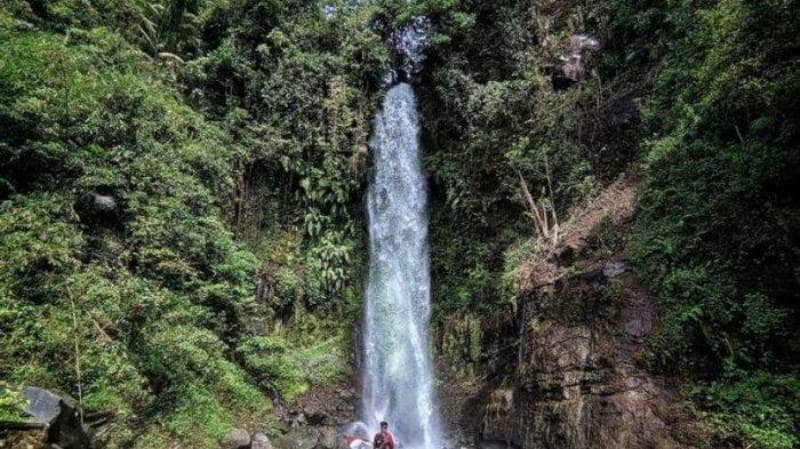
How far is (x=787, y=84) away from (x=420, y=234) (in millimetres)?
11760

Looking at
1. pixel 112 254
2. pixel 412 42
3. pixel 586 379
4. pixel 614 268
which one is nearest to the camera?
pixel 586 379

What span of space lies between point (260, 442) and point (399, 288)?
24.2ft

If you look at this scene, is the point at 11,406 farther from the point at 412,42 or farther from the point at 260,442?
the point at 412,42

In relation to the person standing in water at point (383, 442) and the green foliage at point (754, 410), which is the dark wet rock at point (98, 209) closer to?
the person standing in water at point (383, 442)

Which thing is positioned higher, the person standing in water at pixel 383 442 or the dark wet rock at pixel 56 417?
the dark wet rock at pixel 56 417

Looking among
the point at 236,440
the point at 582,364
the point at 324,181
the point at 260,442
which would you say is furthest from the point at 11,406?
the point at 324,181

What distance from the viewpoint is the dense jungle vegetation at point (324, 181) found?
6.59 m

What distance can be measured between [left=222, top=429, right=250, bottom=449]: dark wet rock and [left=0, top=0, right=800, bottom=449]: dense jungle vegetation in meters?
0.43

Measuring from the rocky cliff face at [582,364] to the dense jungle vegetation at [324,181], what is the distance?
17.6 inches

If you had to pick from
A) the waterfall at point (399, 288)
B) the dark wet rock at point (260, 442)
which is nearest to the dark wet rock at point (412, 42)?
the waterfall at point (399, 288)

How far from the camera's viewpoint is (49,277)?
6.77m

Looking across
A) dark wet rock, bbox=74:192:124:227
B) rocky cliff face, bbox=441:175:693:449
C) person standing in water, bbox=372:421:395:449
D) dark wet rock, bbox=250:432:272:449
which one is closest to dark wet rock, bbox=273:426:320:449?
dark wet rock, bbox=250:432:272:449

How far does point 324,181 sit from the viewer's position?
16.2m

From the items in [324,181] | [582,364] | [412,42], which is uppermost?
[412,42]
